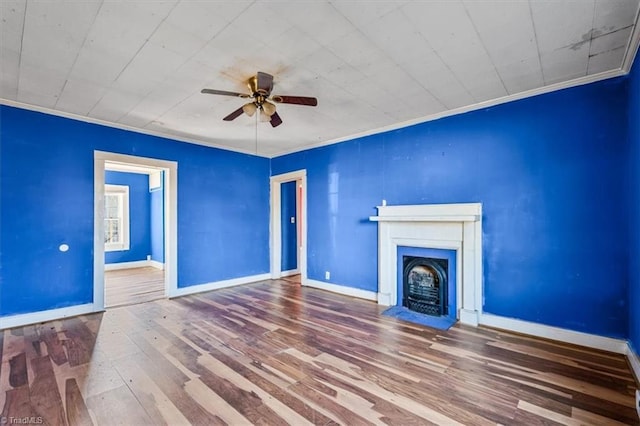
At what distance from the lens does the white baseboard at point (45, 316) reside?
347 centimetres

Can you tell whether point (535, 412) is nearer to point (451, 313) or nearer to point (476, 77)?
point (451, 313)

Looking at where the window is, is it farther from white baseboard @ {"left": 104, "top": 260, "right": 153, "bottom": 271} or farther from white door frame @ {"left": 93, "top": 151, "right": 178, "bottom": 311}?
white door frame @ {"left": 93, "top": 151, "right": 178, "bottom": 311}

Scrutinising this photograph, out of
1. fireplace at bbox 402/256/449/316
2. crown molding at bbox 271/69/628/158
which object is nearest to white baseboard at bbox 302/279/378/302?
fireplace at bbox 402/256/449/316

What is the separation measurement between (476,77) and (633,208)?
1765 millimetres

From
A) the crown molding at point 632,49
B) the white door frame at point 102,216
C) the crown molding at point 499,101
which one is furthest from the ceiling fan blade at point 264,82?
the white door frame at point 102,216

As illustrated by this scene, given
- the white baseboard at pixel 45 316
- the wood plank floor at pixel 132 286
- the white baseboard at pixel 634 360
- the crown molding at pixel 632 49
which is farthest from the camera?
the wood plank floor at pixel 132 286

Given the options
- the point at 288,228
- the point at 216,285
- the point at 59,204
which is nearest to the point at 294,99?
the point at 59,204

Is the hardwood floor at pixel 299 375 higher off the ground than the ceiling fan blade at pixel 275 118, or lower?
lower

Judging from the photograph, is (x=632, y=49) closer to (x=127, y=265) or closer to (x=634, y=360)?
(x=634, y=360)

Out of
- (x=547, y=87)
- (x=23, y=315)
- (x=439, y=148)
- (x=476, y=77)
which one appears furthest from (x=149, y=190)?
(x=547, y=87)

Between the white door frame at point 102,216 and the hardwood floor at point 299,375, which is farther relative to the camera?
the white door frame at point 102,216

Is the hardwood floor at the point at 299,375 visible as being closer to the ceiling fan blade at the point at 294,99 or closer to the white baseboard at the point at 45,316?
the white baseboard at the point at 45,316

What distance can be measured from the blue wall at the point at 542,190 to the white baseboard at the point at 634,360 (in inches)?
7.4

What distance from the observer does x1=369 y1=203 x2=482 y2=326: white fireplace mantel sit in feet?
11.6
